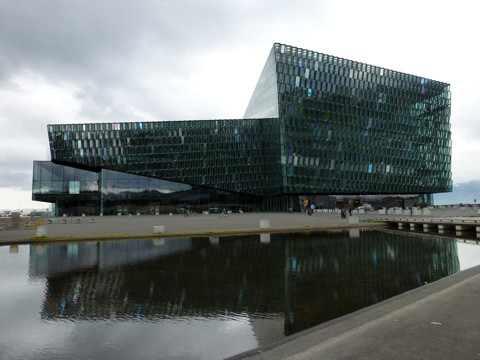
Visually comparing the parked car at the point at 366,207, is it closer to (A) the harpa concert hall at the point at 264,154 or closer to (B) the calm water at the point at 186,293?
(A) the harpa concert hall at the point at 264,154

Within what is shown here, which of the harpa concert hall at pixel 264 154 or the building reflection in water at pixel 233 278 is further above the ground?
the harpa concert hall at pixel 264 154

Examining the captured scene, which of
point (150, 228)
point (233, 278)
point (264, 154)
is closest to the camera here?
point (233, 278)

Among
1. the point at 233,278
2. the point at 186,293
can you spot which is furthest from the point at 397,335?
the point at 233,278

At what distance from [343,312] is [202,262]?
903 centimetres

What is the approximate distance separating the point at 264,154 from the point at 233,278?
77.9 m

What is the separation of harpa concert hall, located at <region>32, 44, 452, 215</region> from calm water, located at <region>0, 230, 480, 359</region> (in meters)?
63.3

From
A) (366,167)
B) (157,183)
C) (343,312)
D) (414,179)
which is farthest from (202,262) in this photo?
(414,179)

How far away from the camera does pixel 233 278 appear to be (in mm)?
13914

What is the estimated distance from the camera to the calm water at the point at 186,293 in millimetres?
7777

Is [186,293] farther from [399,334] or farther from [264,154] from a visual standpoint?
[264,154]

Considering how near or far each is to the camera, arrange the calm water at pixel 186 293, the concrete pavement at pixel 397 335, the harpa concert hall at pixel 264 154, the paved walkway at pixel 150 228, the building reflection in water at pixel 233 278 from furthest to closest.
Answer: the harpa concert hall at pixel 264 154, the paved walkway at pixel 150 228, the building reflection in water at pixel 233 278, the calm water at pixel 186 293, the concrete pavement at pixel 397 335

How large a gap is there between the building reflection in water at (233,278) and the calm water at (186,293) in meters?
0.04

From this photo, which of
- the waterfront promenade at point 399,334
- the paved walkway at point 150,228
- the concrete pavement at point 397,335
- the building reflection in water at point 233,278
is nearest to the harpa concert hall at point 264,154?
the paved walkway at point 150,228

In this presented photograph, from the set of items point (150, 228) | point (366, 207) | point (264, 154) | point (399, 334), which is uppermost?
point (264, 154)
